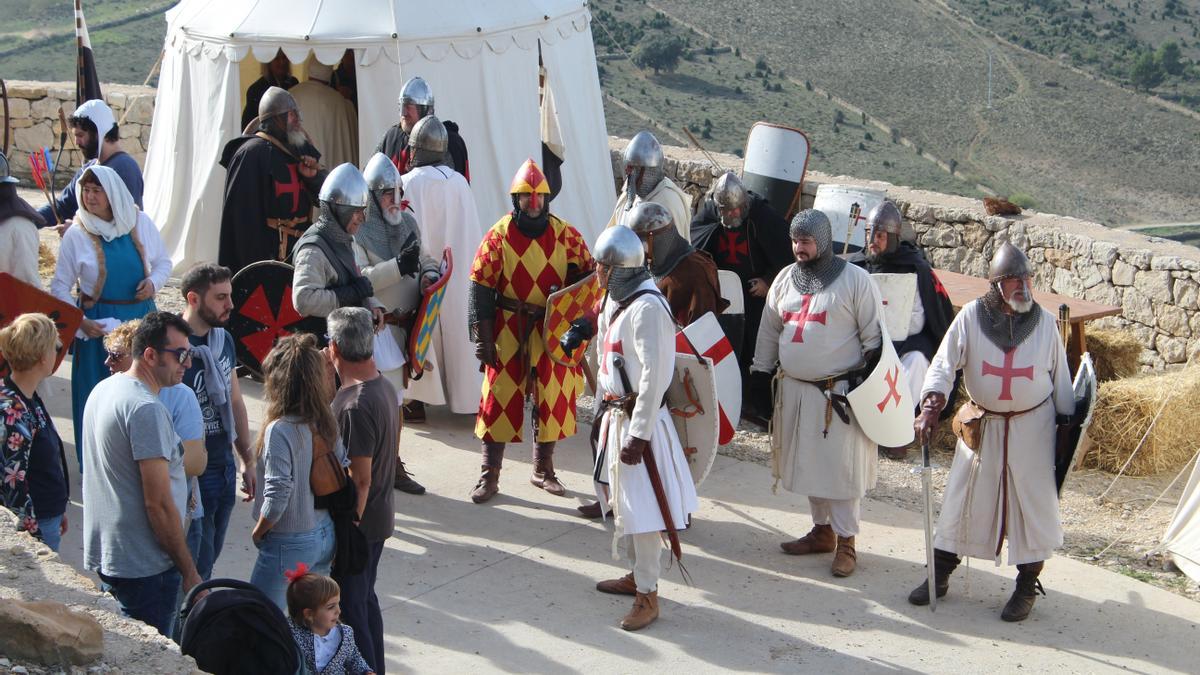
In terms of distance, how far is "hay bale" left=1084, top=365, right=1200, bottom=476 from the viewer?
22.9ft

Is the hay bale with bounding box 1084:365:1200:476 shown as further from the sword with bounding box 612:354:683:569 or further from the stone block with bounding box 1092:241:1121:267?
the sword with bounding box 612:354:683:569

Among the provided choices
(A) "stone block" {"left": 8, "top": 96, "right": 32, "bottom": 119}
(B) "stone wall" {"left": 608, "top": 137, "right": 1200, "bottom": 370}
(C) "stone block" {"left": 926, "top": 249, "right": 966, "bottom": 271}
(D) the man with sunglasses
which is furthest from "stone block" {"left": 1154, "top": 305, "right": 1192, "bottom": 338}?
(A) "stone block" {"left": 8, "top": 96, "right": 32, "bottom": 119}

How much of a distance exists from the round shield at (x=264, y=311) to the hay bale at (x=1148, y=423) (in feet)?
13.1

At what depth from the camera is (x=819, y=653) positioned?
4945 millimetres

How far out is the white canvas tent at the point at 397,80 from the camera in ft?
29.2

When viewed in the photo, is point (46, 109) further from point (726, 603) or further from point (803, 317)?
point (726, 603)

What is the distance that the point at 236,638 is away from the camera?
134 inches

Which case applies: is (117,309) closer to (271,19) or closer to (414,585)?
(414,585)

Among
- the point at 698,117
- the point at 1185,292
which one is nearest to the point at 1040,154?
the point at 698,117

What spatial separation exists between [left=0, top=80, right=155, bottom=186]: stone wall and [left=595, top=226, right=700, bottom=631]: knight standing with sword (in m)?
8.09

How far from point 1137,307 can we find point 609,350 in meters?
4.15

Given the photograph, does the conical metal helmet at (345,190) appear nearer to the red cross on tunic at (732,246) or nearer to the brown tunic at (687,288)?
the brown tunic at (687,288)

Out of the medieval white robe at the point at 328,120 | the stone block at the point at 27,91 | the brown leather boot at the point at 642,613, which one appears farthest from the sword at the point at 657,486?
the stone block at the point at 27,91

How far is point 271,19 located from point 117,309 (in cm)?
A: 362
